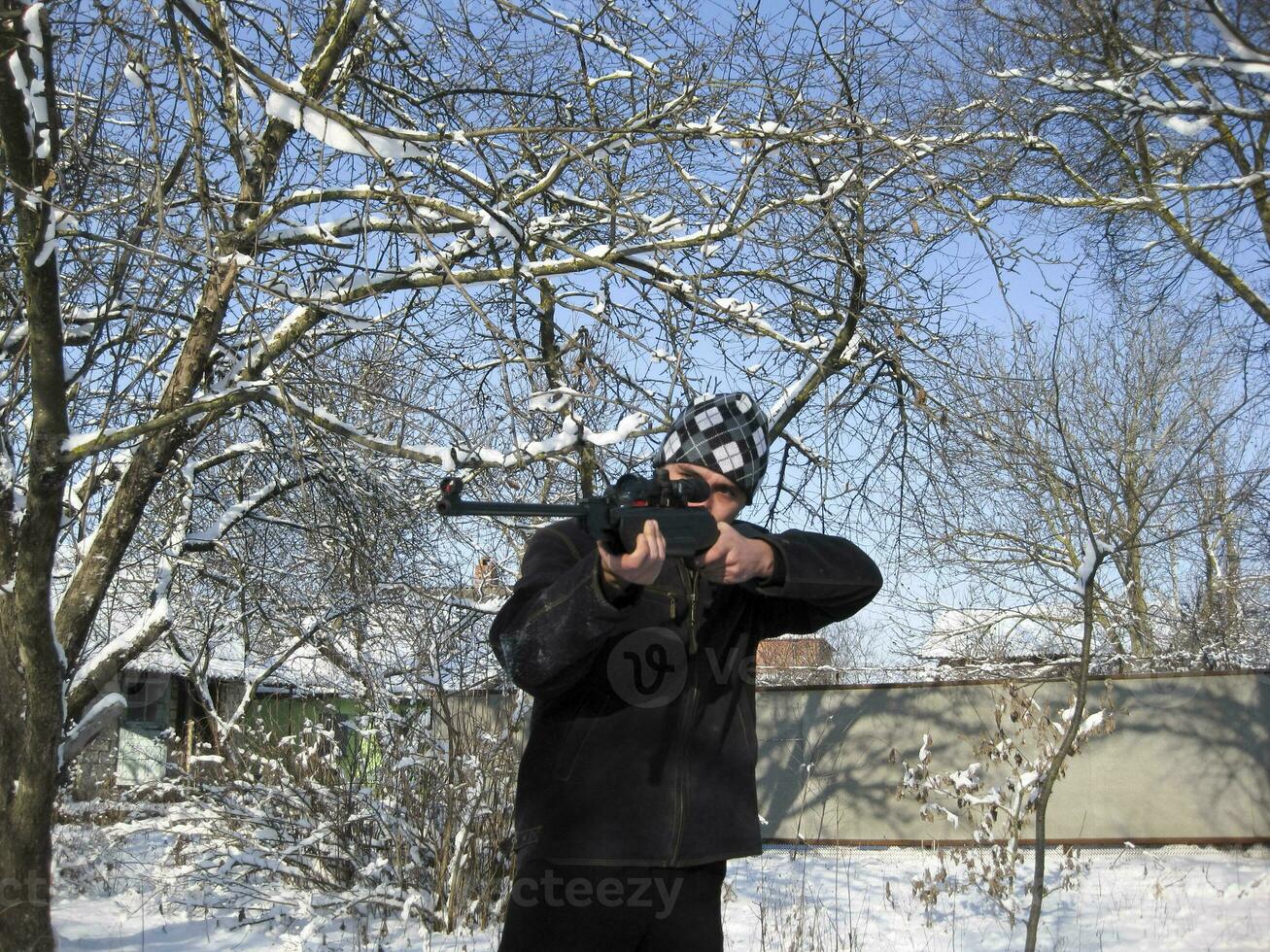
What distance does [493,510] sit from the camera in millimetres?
1676

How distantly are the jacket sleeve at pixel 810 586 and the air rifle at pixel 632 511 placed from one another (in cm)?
22

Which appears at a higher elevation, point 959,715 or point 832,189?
point 832,189

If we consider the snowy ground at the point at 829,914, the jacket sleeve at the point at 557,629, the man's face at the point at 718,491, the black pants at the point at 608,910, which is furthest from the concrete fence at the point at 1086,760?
the jacket sleeve at the point at 557,629

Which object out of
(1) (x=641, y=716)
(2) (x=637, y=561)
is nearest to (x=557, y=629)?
(2) (x=637, y=561)

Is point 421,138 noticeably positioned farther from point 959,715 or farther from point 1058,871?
point 959,715

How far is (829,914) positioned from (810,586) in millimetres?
4429

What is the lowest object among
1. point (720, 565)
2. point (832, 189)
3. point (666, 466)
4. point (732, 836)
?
point (732, 836)

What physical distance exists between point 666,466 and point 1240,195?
8383 mm

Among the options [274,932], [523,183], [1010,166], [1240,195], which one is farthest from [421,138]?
[1240,195]

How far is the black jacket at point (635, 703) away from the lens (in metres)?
1.81

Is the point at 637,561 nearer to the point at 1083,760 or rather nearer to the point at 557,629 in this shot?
the point at 557,629

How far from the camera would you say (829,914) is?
19.0 feet

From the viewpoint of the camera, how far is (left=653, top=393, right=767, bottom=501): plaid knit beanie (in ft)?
7.08

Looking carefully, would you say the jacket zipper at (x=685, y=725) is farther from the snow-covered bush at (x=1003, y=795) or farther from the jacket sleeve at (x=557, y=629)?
the snow-covered bush at (x=1003, y=795)
